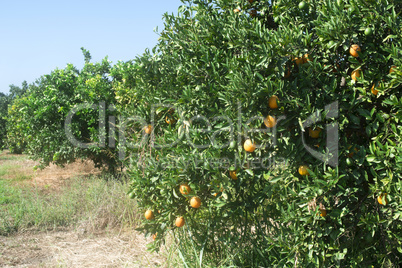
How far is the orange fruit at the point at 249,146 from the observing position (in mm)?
2453

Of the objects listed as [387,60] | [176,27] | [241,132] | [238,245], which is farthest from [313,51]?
[238,245]

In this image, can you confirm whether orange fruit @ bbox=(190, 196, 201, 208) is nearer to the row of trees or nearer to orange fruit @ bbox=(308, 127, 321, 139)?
the row of trees

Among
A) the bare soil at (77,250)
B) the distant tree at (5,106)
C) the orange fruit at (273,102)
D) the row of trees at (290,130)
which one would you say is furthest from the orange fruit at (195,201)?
the distant tree at (5,106)

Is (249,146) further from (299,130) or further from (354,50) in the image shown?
(354,50)

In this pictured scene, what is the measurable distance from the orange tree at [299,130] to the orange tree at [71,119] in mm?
4655

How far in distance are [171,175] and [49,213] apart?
3.53 m

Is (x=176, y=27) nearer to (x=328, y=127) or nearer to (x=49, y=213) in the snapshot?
(x=328, y=127)

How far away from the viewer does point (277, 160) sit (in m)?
2.64

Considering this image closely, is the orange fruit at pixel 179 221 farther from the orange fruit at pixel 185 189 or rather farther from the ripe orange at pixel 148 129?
the ripe orange at pixel 148 129

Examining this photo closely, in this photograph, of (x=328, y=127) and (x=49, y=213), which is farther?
(x=49, y=213)

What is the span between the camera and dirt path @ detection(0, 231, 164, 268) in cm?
386

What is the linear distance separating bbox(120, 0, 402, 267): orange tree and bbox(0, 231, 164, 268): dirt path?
1313 mm

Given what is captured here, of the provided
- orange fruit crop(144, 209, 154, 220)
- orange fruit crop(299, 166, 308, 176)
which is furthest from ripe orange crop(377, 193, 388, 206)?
orange fruit crop(144, 209, 154, 220)

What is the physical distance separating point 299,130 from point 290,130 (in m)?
0.06
